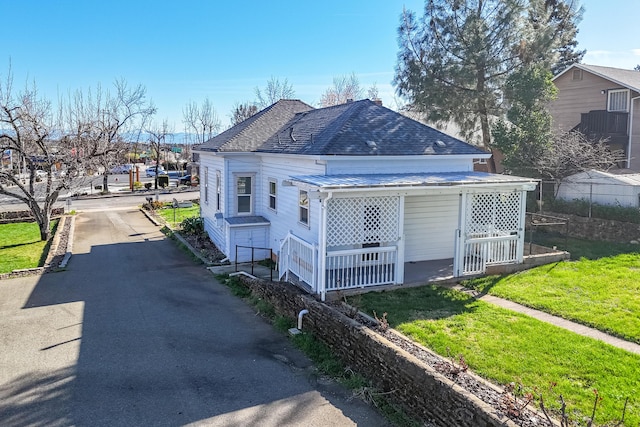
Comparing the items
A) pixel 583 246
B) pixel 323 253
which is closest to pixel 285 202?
pixel 323 253

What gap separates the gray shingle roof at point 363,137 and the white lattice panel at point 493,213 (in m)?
2.14

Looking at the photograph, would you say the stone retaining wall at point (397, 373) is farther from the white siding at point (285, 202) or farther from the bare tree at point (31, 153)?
the bare tree at point (31, 153)

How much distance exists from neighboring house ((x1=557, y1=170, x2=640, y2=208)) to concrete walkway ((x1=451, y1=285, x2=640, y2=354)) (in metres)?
9.53

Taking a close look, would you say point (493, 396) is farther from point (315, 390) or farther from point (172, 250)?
point (172, 250)

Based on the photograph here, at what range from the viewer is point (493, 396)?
235 inches

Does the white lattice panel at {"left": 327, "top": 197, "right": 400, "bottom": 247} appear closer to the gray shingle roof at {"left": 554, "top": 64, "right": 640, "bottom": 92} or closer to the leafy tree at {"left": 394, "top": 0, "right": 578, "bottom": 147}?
the leafy tree at {"left": 394, "top": 0, "right": 578, "bottom": 147}

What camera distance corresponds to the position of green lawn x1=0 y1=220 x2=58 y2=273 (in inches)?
649

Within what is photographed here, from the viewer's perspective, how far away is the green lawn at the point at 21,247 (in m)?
16.5

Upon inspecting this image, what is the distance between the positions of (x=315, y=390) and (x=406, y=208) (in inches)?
271

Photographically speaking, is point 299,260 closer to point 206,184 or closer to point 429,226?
point 429,226

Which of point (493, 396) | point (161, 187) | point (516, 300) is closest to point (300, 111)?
point (516, 300)

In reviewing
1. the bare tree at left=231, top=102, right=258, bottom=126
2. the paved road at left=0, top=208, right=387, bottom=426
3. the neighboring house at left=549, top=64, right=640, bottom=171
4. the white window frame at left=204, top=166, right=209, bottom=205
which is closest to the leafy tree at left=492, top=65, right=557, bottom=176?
the neighboring house at left=549, top=64, right=640, bottom=171

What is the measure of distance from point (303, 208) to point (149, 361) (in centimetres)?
603

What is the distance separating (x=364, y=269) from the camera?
36.2 ft
